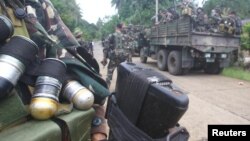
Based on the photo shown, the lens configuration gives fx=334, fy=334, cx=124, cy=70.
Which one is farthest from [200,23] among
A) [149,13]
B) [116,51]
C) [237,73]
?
[149,13]

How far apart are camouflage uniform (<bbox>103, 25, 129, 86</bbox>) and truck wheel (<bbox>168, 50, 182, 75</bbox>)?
2.85 metres

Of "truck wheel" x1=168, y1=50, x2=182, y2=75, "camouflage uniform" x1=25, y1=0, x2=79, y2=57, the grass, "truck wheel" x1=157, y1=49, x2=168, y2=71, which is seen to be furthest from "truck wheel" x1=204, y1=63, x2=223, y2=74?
"camouflage uniform" x1=25, y1=0, x2=79, y2=57

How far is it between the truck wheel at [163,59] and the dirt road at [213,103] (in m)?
1.91

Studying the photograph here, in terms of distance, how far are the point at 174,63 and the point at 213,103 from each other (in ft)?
15.3

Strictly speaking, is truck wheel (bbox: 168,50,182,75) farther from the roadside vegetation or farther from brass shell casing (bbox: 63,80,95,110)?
brass shell casing (bbox: 63,80,95,110)

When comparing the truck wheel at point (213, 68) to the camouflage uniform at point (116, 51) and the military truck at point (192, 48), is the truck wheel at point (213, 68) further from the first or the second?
the camouflage uniform at point (116, 51)

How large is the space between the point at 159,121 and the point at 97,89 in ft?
1.83

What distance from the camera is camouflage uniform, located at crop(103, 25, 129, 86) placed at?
8258 millimetres

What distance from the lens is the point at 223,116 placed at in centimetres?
568

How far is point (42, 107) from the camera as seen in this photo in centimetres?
160

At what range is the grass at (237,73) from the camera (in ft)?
33.7

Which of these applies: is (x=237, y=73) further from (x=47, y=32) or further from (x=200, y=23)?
(x=47, y=32)

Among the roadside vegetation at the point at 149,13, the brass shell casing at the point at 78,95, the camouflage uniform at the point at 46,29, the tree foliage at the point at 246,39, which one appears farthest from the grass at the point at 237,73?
the brass shell casing at the point at 78,95

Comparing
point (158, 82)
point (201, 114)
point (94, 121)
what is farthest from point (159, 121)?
→ point (201, 114)
